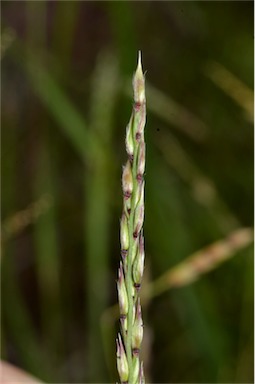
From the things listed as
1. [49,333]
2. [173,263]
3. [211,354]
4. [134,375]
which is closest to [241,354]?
[211,354]

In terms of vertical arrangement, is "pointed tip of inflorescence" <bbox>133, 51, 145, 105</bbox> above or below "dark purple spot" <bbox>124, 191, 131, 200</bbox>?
Answer: above

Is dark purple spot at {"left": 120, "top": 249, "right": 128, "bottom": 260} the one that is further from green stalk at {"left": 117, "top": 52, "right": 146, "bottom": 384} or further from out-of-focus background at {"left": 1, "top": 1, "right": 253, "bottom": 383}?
out-of-focus background at {"left": 1, "top": 1, "right": 253, "bottom": 383}

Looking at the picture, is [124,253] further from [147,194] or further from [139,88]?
[147,194]

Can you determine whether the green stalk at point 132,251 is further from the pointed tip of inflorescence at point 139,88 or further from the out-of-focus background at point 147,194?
the out-of-focus background at point 147,194

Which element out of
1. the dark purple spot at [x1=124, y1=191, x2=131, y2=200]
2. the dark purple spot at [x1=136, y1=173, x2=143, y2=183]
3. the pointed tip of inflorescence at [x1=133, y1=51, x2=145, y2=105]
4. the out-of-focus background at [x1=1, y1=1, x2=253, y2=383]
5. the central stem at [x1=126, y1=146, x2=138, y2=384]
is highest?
the out-of-focus background at [x1=1, y1=1, x2=253, y2=383]

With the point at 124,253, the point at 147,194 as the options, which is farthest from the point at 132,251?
the point at 147,194

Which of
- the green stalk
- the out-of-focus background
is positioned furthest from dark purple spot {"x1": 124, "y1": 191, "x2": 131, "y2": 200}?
the out-of-focus background

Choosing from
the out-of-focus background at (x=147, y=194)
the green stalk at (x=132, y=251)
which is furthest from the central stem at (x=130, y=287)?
the out-of-focus background at (x=147, y=194)
